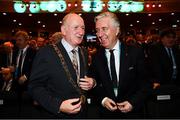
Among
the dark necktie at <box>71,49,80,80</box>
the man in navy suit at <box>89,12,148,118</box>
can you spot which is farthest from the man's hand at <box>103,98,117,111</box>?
the dark necktie at <box>71,49,80,80</box>

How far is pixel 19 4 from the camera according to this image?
1292cm

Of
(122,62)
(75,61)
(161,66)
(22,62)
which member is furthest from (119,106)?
(22,62)

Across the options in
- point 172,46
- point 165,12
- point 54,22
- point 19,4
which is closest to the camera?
point 172,46

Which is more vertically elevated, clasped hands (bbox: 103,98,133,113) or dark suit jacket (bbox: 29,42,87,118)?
dark suit jacket (bbox: 29,42,87,118)

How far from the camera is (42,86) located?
204 cm

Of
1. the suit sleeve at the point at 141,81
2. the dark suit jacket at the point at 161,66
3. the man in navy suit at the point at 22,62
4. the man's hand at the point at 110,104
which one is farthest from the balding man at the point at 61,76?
the man in navy suit at the point at 22,62

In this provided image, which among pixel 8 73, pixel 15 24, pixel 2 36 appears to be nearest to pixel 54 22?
pixel 15 24

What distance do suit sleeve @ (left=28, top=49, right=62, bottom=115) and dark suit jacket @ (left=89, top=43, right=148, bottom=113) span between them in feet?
1.69

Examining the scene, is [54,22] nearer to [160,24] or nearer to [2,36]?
[2,36]

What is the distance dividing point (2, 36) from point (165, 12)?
986 centimetres

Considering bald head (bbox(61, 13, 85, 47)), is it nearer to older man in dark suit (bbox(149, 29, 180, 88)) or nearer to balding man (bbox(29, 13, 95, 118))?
balding man (bbox(29, 13, 95, 118))

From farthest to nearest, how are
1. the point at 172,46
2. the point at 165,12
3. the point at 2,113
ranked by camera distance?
the point at 165,12
the point at 172,46
the point at 2,113

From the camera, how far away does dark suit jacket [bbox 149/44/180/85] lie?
4.20 metres

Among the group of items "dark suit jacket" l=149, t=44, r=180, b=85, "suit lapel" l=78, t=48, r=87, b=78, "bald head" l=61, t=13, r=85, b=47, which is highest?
"bald head" l=61, t=13, r=85, b=47
